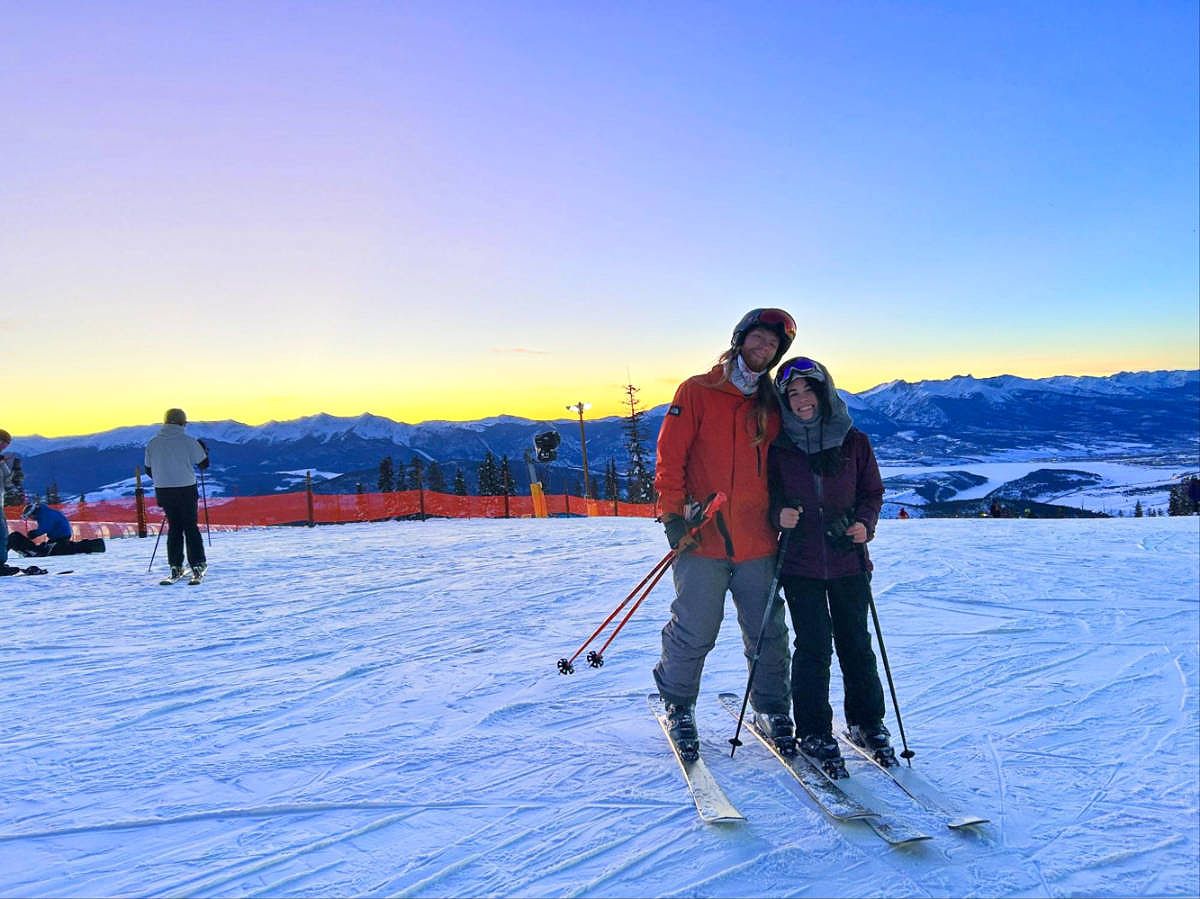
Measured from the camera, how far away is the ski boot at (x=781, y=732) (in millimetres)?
2887

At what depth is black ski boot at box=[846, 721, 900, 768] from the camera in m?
2.84

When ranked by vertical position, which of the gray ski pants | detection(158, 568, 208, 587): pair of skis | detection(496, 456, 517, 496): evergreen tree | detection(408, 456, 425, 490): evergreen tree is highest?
detection(408, 456, 425, 490): evergreen tree

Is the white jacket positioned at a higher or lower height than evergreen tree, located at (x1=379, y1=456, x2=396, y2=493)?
higher

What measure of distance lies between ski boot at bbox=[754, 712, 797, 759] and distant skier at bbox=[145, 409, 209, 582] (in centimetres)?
635

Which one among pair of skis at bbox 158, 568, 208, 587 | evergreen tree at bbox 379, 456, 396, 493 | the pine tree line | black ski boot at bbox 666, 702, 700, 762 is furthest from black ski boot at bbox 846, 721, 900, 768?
evergreen tree at bbox 379, 456, 396, 493

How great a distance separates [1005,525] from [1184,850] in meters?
10.6

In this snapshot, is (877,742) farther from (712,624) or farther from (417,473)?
(417,473)

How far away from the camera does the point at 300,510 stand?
59.8ft

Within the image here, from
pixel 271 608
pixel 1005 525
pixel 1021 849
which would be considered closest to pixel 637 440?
pixel 1005 525

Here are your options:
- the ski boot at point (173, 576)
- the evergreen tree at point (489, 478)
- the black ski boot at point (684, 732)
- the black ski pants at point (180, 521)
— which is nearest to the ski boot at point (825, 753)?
the black ski boot at point (684, 732)

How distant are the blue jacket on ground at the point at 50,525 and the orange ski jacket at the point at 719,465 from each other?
1114cm

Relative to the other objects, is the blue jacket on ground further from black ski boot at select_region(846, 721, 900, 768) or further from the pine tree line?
the pine tree line

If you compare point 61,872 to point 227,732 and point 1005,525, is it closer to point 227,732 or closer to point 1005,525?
point 227,732

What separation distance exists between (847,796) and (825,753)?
9.5 inches
